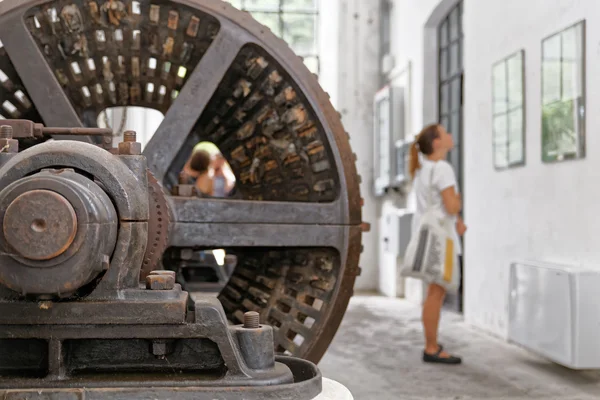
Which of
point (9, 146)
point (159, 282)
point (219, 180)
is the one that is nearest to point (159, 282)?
point (159, 282)

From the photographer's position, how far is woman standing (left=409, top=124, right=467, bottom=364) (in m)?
4.11

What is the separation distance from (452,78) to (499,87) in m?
1.52

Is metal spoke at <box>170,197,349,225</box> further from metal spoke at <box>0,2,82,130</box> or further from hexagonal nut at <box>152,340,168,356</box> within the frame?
hexagonal nut at <box>152,340,168,356</box>

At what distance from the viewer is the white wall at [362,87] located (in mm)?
8344

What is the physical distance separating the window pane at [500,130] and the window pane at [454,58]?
1.43 metres

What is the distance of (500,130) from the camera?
16.4 ft

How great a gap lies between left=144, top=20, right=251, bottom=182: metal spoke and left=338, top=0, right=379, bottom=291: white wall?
19.4 feet

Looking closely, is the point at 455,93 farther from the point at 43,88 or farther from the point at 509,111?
the point at 43,88

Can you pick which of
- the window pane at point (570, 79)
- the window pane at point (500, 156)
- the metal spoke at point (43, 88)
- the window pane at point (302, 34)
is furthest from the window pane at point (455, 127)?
the metal spoke at point (43, 88)

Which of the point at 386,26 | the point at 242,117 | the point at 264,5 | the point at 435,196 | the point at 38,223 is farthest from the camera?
the point at 264,5

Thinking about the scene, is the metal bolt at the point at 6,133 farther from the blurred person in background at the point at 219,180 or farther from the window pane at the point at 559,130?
the blurred person in background at the point at 219,180

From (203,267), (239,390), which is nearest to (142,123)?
(203,267)

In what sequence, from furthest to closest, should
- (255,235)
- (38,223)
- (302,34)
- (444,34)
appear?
(302,34) → (444,34) → (255,235) → (38,223)

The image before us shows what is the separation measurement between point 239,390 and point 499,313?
144 inches
